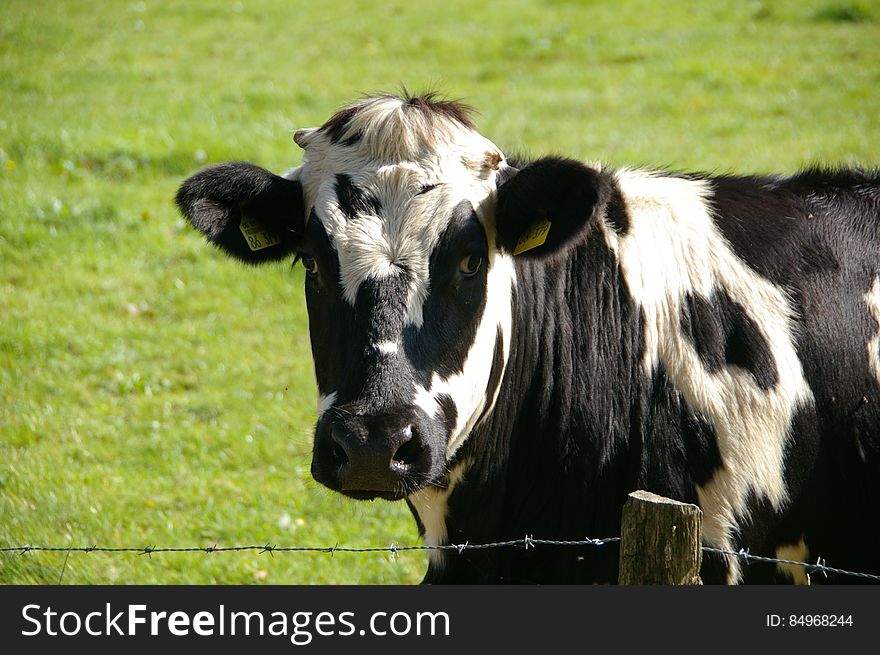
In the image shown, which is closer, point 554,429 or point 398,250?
point 398,250

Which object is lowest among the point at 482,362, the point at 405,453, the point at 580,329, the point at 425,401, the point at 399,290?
the point at 405,453

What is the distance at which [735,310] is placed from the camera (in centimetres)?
423

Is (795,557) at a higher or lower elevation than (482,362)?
lower

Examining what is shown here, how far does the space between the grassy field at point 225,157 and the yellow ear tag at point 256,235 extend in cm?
100

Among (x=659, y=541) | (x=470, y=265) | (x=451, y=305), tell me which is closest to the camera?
(x=659, y=541)

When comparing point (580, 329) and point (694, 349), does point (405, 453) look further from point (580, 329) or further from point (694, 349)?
point (694, 349)

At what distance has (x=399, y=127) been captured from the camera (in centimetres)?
407

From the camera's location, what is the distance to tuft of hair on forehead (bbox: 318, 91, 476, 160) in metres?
4.04

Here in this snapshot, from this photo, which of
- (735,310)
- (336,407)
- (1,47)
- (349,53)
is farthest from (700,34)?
(336,407)

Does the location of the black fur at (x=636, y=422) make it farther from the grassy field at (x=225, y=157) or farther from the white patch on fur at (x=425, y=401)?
the grassy field at (x=225, y=157)

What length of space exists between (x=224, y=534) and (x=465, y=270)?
9.89ft

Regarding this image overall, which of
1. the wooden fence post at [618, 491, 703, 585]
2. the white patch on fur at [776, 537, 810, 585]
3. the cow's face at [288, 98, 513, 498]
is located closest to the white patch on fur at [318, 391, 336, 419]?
the cow's face at [288, 98, 513, 498]

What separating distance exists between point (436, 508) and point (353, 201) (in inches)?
51.3

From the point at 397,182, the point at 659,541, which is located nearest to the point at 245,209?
the point at 397,182
